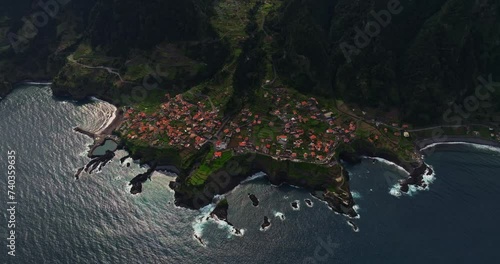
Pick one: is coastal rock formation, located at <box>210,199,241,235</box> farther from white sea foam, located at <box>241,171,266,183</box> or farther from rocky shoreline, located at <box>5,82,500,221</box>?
white sea foam, located at <box>241,171,266,183</box>

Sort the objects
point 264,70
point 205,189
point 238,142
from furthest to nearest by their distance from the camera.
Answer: point 264,70, point 238,142, point 205,189

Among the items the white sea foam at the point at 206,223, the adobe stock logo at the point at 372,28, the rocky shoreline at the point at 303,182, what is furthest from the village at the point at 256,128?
the adobe stock logo at the point at 372,28

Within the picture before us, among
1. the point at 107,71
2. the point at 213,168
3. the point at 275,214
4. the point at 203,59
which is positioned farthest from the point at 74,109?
the point at 275,214

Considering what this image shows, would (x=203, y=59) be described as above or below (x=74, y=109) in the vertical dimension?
above

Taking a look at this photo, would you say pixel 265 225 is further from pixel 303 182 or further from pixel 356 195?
pixel 356 195

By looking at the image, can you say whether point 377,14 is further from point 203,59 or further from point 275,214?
point 275,214

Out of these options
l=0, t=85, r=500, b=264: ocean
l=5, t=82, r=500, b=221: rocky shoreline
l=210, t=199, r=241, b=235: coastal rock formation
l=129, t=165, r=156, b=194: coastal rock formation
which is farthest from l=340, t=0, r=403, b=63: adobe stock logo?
l=129, t=165, r=156, b=194: coastal rock formation
